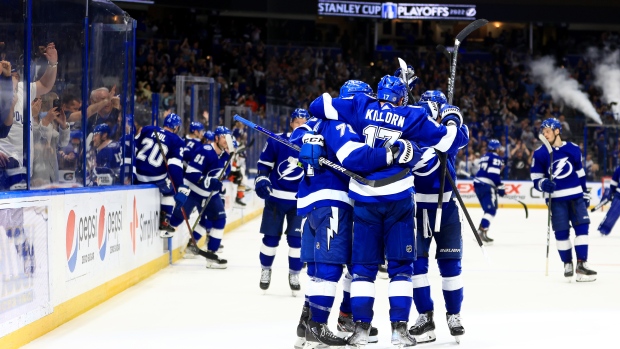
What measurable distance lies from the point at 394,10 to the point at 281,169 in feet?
61.9

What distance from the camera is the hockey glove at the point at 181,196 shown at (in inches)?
357

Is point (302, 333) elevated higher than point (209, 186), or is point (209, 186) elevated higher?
point (209, 186)

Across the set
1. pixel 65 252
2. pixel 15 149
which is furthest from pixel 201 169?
pixel 15 149

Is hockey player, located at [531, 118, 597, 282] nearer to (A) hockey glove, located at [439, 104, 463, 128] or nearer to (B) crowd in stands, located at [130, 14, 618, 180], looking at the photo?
(A) hockey glove, located at [439, 104, 463, 128]

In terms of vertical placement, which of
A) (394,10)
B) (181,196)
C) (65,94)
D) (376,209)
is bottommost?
(181,196)

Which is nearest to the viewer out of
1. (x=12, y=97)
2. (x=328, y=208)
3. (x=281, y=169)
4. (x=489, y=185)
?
(x=328, y=208)

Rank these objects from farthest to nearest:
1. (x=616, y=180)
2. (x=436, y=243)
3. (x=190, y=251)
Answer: (x=616, y=180) → (x=190, y=251) → (x=436, y=243)

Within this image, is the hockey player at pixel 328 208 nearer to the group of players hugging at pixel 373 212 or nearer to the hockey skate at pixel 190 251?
the group of players hugging at pixel 373 212

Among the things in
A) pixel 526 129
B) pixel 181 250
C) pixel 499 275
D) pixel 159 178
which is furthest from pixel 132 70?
pixel 526 129

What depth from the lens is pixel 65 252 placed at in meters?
5.69

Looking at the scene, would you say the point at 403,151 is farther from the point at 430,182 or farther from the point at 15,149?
the point at 15,149

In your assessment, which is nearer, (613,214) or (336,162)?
(336,162)

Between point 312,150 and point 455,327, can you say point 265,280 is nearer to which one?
point 455,327

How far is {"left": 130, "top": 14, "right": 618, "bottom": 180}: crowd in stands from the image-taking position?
23953 mm
